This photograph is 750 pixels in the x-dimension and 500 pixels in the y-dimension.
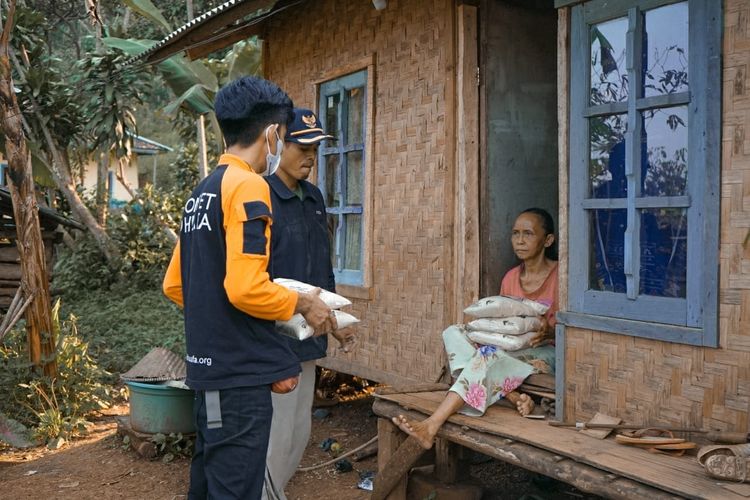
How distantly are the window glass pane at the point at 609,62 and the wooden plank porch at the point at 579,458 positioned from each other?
157 cm

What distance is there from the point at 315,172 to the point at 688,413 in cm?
373

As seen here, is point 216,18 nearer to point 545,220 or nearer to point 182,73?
point 545,220

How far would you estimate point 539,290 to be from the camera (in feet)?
14.9

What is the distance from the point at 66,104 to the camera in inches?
503

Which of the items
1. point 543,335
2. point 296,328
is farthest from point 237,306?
point 543,335

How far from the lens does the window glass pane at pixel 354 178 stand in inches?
222

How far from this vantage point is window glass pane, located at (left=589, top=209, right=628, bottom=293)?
3.49 meters

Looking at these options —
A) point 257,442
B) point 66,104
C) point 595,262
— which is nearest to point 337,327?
point 257,442

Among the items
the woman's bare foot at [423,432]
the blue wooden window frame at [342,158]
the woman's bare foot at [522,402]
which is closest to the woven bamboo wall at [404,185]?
the blue wooden window frame at [342,158]

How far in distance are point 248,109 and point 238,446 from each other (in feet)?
4.11

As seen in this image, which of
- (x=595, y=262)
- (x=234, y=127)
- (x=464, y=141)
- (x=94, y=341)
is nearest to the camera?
(x=234, y=127)

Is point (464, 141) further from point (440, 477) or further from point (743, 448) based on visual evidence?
point (743, 448)

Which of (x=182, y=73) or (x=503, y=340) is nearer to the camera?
(x=503, y=340)

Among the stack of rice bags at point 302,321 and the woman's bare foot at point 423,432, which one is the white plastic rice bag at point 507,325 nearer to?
the woman's bare foot at point 423,432
